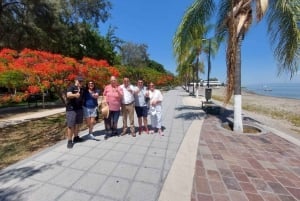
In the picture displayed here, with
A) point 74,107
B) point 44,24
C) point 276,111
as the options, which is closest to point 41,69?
point 74,107

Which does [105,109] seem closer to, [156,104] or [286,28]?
[156,104]

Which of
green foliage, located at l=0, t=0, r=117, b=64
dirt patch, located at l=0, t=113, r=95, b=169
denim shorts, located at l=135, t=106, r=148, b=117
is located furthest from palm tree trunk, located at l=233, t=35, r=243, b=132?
green foliage, located at l=0, t=0, r=117, b=64

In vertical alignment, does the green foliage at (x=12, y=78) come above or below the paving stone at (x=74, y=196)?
above

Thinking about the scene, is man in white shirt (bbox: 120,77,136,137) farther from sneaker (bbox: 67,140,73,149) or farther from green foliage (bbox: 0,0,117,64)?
green foliage (bbox: 0,0,117,64)

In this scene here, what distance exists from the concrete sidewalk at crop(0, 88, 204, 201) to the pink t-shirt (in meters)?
0.97

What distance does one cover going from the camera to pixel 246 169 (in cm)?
450

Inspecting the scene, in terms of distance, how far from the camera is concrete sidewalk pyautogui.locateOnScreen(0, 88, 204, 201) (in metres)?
3.46

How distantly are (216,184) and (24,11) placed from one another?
59.6ft

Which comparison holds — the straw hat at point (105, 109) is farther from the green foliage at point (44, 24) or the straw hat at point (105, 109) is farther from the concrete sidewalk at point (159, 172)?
the green foliage at point (44, 24)

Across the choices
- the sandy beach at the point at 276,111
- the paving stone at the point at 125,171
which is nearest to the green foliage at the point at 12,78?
the paving stone at the point at 125,171

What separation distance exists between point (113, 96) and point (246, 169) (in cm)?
374

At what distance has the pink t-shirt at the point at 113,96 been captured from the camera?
632 cm

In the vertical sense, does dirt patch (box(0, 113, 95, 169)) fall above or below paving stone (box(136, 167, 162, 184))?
above

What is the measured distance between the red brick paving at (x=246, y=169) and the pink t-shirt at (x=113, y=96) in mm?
2542
